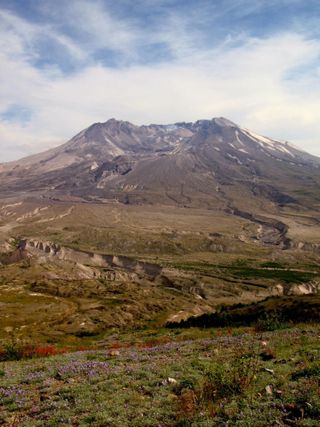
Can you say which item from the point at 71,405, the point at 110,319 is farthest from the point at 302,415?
the point at 110,319

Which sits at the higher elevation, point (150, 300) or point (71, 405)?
point (71, 405)

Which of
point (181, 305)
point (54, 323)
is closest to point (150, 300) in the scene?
point (181, 305)

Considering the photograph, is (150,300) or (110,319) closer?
(110,319)

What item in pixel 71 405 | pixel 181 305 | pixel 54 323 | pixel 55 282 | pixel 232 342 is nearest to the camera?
pixel 71 405

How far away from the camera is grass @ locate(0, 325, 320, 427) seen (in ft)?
38.5

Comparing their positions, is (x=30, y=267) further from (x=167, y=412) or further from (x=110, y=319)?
(x=167, y=412)

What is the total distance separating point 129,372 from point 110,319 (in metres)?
81.5

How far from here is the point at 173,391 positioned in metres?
14.4

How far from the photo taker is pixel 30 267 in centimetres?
16012

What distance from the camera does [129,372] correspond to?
55.5 feet

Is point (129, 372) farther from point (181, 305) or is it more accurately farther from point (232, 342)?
point (181, 305)


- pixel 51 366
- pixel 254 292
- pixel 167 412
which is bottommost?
pixel 254 292

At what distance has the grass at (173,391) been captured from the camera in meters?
11.7

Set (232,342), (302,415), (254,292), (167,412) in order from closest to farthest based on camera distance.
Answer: (302,415) → (167,412) → (232,342) → (254,292)
